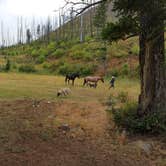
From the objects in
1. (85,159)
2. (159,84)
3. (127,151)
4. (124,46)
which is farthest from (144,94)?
(124,46)

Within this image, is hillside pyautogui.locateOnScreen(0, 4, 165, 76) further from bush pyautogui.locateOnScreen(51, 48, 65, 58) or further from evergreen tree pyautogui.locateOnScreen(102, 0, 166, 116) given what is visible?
evergreen tree pyautogui.locateOnScreen(102, 0, 166, 116)

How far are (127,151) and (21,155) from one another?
3921 mm

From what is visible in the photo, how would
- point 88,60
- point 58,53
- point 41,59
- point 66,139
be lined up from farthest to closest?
point 41,59, point 58,53, point 88,60, point 66,139

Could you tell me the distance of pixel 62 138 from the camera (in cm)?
1606

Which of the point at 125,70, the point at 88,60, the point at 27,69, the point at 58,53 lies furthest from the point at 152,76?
the point at 58,53

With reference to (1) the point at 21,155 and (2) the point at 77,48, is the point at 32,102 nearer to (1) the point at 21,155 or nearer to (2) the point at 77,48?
(1) the point at 21,155

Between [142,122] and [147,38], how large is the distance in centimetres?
329

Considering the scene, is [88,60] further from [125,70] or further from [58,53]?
[125,70]

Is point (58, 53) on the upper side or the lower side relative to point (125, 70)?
upper

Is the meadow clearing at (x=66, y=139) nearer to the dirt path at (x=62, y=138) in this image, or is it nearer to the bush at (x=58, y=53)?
the dirt path at (x=62, y=138)

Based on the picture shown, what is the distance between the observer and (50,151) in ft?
48.1

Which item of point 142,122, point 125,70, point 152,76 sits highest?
point 125,70

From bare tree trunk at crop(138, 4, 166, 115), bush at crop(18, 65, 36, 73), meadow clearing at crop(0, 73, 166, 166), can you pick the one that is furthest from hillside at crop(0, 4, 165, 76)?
bare tree trunk at crop(138, 4, 166, 115)

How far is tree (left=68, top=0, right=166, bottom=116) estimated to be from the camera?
16.4m
